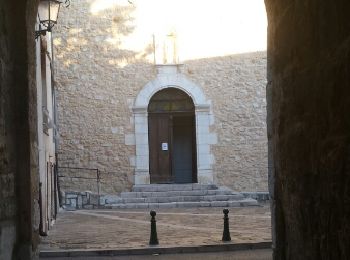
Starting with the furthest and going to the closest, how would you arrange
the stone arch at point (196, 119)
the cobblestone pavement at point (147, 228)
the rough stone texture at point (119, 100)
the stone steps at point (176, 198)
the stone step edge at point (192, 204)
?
the stone arch at point (196, 119)
the rough stone texture at point (119, 100)
the stone steps at point (176, 198)
the stone step edge at point (192, 204)
the cobblestone pavement at point (147, 228)

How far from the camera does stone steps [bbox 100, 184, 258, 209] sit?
1762 centimetres

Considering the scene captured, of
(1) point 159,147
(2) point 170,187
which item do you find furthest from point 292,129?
(1) point 159,147

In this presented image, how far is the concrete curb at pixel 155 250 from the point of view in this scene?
8648 millimetres

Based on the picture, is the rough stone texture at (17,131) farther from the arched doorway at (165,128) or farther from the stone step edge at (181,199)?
the arched doorway at (165,128)

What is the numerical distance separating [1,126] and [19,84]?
1.90 feet

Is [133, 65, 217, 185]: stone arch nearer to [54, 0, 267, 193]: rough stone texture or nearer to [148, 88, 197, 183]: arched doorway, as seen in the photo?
[54, 0, 267, 193]: rough stone texture

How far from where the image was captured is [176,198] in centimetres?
Result: 1808

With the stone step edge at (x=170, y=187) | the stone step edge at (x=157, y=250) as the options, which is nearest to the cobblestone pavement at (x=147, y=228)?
the stone step edge at (x=157, y=250)

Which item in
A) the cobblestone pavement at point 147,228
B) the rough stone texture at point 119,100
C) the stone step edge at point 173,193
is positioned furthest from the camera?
the rough stone texture at point 119,100

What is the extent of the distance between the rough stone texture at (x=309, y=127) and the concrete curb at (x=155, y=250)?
4407mm

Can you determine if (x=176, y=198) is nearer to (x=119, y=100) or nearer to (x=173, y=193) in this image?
(x=173, y=193)

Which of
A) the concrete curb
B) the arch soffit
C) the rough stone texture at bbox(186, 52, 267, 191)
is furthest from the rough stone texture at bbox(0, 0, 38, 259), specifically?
the rough stone texture at bbox(186, 52, 267, 191)

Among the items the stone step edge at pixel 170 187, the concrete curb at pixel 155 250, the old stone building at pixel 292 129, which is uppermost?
the old stone building at pixel 292 129

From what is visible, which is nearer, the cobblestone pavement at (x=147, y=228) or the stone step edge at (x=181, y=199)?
the cobblestone pavement at (x=147, y=228)
